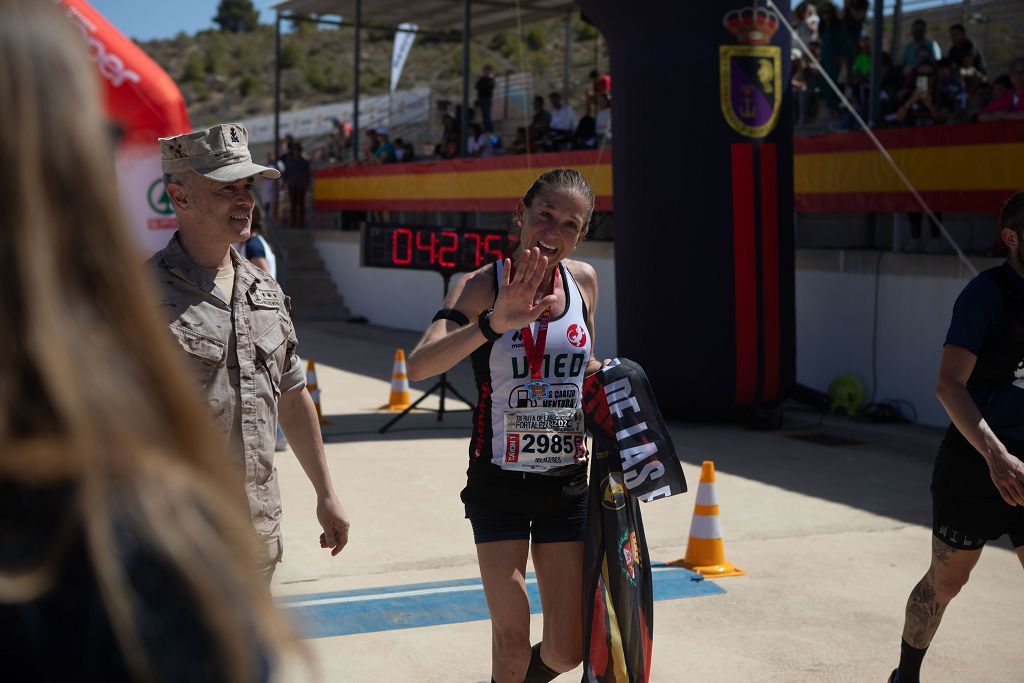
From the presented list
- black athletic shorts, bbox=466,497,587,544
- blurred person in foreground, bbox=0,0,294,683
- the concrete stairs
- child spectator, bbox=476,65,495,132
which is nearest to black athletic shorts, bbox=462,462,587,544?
black athletic shorts, bbox=466,497,587,544

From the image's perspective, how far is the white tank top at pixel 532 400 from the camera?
377 cm

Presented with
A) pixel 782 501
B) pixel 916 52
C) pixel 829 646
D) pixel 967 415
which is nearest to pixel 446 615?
pixel 829 646

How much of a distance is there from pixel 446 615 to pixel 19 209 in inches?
188

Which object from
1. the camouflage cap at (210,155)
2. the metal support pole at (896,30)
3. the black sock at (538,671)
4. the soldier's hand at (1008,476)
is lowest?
the black sock at (538,671)

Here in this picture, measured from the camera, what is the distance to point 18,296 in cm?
103

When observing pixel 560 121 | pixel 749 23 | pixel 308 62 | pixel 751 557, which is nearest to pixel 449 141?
pixel 560 121

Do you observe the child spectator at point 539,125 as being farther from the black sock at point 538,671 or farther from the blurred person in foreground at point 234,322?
the blurred person in foreground at point 234,322

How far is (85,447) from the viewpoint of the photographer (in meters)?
1.02

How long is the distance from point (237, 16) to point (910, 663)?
111913 mm

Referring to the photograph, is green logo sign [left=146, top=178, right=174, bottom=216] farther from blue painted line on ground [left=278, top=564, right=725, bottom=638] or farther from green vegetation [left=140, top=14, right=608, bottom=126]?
green vegetation [left=140, top=14, right=608, bottom=126]

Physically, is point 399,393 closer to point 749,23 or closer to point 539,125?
point 749,23

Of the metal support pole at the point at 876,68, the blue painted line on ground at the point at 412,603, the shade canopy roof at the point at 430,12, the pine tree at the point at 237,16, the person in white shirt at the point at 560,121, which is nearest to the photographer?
the blue painted line on ground at the point at 412,603

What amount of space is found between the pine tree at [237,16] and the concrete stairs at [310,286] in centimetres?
8910

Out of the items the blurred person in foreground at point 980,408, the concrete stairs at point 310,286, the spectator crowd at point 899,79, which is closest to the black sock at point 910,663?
the blurred person in foreground at point 980,408
